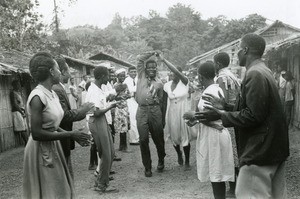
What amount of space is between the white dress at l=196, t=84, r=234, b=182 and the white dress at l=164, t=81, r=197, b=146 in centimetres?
258

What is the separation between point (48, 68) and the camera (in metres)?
3.80

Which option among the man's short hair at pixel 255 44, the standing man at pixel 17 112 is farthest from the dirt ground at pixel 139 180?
the man's short hair at pixel 255 44

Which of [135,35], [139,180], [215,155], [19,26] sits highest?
[135,35]

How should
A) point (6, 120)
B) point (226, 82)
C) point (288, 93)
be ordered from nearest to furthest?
point (226, 82) → point (6, 120) → point (288, 93)

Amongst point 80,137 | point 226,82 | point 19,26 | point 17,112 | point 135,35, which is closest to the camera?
point 80,137

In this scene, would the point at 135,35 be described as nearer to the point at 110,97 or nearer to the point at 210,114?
the point at 110,97

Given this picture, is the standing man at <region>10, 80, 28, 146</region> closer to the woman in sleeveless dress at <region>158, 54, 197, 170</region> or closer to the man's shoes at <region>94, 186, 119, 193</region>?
the woman in sleeveless dress at <region>158, 54, 197, 170</region>

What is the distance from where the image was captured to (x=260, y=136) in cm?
332

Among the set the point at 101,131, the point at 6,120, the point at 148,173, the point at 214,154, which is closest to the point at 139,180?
the point at 148,173

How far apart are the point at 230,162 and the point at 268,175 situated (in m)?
1.71

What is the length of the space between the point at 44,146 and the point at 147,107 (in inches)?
148

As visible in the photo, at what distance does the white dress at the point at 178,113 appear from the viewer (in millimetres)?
7777

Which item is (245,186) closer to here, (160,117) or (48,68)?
(48,68)

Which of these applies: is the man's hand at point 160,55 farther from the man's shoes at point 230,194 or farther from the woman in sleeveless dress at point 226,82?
the man's shoes at point 230,194
